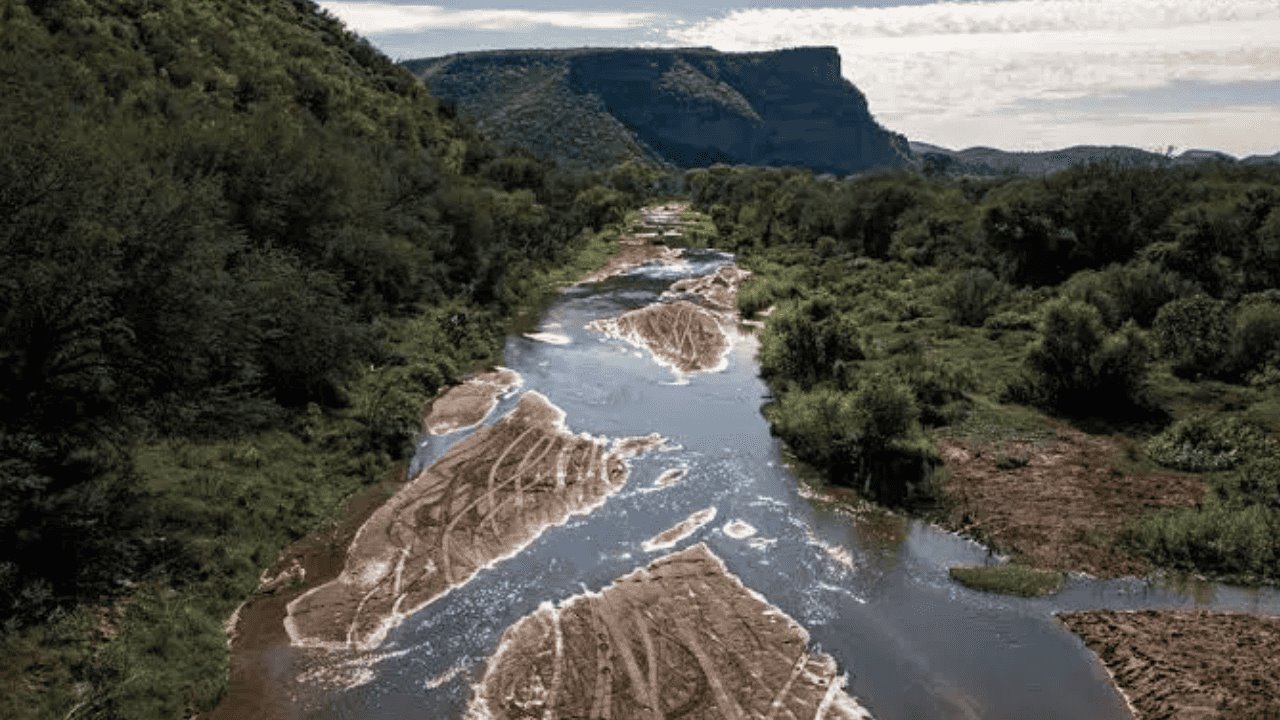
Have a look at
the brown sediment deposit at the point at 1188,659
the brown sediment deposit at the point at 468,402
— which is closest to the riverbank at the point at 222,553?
the brown sediment deposit at the point at 468,402

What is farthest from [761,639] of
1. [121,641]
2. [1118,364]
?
[1118,364]

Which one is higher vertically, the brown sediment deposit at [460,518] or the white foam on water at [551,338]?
the brown sediment deposit at [460,518]

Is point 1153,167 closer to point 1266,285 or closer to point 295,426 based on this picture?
point 1266,285

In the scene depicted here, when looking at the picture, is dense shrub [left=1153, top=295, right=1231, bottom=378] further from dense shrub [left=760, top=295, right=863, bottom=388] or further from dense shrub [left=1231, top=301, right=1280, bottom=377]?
dense shrub [left=760, top=295, right=863, bottom=388]

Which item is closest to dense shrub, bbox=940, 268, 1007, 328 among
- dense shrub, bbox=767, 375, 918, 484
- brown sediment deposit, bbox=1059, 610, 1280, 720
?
dense shrub, bbox=767, 375, 918, 484

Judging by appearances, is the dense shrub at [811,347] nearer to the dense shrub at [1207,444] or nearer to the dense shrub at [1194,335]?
the dense shrub at [1207,444]

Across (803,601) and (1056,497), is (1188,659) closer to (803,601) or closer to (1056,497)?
(803,601)
